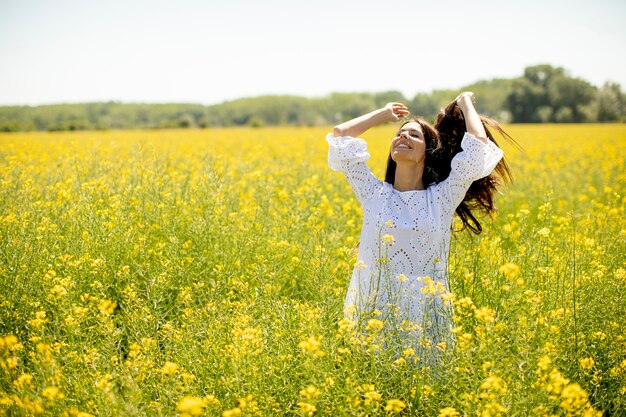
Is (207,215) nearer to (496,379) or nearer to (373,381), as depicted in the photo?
(373,381)

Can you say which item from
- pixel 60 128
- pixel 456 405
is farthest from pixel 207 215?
pixel 60 128

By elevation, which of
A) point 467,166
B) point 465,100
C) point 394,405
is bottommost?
point 394,405

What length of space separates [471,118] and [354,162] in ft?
2.36

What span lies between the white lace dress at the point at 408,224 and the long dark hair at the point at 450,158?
24cm

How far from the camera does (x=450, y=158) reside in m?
3.37

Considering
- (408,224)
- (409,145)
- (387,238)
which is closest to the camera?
(387,238)

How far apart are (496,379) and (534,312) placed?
69cm

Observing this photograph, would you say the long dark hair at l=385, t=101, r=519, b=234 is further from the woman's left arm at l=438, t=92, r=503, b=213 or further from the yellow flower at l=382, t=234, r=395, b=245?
the yellow flower at l=382, t=234, r=395, b=245

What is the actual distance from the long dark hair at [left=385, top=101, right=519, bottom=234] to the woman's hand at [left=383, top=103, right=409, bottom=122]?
2.9 inches

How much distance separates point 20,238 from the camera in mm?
3615

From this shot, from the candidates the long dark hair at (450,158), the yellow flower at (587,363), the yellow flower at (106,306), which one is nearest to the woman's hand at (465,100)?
the long dark hair at (450,158)

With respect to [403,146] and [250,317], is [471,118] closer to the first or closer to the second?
[403,146]

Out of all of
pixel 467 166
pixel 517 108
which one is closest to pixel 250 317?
pixel 467 166

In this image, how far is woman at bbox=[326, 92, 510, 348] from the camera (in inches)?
115
